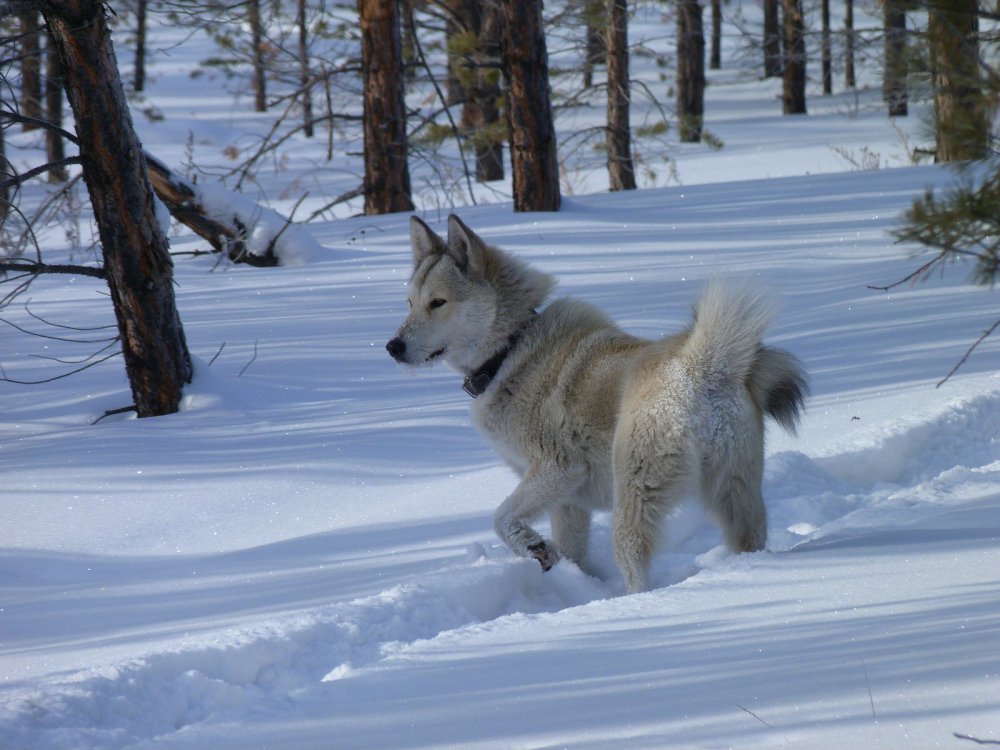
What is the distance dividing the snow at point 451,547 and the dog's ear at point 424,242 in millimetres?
1348

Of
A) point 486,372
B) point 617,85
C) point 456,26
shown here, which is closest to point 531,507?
point 486,372

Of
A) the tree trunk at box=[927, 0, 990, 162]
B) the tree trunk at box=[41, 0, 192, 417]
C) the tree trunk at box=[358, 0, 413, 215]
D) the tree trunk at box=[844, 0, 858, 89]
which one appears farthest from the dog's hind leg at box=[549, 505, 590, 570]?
the tree trunk at box=[844, 0, 858, 89]

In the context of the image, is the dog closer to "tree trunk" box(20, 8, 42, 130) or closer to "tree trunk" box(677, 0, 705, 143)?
"tree trunk" box(20, 8, 42, 130)

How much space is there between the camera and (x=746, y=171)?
Result: 21.6m

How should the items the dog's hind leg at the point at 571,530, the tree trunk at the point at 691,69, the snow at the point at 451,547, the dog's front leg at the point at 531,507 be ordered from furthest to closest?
the tree trunk at the point at 691,69 < the dog's hind leg at the point at 571,530 < the dog's front leg at the point at 531,507 < the snow at the point at 451,547

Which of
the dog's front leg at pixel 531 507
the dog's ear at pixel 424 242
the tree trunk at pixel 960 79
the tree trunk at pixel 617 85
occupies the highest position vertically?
the tree trunk at pixel 617 85

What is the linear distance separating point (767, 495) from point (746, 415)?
137 centimetres

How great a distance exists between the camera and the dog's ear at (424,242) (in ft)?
18.0

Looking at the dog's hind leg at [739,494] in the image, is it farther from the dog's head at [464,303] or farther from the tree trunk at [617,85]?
the tree trunk at [617,85]

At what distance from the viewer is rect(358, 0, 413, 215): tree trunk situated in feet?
42.5

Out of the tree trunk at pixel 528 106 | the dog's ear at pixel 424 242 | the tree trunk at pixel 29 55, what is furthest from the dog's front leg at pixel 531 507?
the tree trunk at pixel 528 106

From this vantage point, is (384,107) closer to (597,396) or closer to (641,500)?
(597,396)

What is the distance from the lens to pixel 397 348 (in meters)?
5.20

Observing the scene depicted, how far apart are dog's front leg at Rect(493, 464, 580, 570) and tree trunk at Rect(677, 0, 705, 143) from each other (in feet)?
68.7
